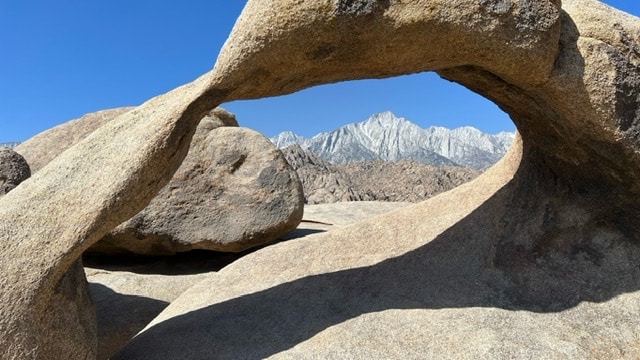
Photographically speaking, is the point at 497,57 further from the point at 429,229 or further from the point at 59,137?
the point at 59,137

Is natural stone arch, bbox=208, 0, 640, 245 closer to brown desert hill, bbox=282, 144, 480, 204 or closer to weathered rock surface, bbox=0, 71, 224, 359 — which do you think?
weathered rock surface, bbox=0, 71, 224, 359

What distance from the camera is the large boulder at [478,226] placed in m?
3.70

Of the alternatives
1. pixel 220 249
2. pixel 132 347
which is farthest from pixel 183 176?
pixel 132 347

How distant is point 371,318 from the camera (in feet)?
14.3

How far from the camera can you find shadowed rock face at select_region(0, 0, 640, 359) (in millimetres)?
3633

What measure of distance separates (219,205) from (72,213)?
4.06 metres

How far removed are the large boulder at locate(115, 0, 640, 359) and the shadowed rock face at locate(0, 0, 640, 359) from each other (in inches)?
0.5

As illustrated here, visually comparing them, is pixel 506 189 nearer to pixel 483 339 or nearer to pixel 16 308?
pixel 483 339

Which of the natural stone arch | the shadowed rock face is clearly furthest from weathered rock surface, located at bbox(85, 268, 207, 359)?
the natural stone arch

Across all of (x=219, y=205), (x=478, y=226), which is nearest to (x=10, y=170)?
(x=219, y=205)

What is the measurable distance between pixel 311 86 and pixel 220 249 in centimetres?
409

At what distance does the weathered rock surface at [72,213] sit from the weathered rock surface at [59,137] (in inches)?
181

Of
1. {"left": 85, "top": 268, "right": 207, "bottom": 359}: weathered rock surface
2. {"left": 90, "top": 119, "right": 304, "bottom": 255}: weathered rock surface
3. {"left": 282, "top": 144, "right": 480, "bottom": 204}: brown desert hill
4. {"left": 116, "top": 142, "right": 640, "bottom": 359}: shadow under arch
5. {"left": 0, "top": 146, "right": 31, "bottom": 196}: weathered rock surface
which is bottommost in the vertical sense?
{"left": 282, "top": 144, "right": 480, "bottom": 204}: brown desert hill

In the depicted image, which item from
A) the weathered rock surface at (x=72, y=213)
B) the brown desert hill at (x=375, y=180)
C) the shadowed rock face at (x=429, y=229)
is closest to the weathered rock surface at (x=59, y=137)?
the shadowed rock face at (x=429, y=229)
